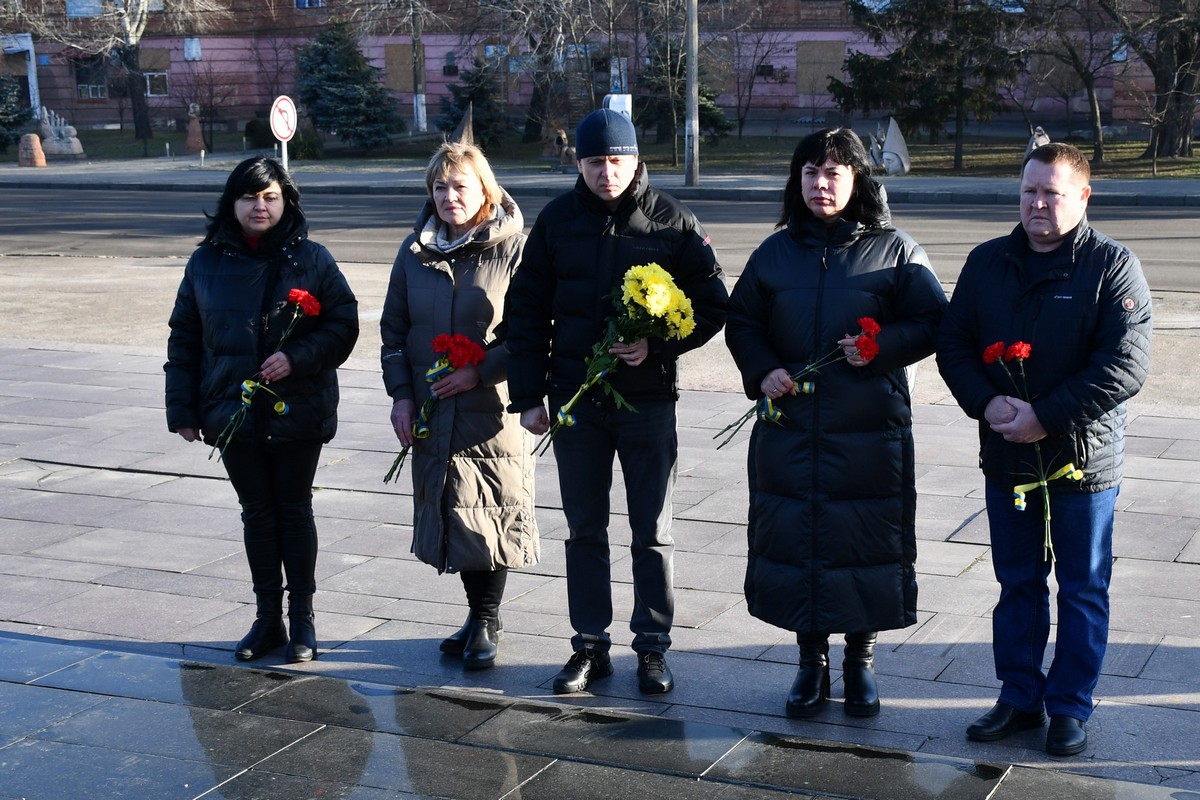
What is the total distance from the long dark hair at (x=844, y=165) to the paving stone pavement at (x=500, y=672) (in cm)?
162

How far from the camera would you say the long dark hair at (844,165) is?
14.4 feet

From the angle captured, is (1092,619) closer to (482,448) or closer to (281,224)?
(482,448)

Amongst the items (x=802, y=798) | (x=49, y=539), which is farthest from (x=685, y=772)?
(x=49, y=539)

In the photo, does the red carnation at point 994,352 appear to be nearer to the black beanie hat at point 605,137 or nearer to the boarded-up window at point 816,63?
the black beanie hat at point 605,137

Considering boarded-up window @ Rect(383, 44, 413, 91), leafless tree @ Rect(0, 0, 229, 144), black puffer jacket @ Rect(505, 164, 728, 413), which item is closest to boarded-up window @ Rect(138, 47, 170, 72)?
leafless tree @ Rect(0, 0, 229, 144)

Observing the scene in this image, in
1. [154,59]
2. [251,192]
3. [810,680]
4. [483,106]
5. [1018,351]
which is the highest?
[154,59]

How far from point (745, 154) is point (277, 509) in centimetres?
3318

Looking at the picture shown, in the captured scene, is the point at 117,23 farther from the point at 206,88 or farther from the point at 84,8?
the point at 206,88

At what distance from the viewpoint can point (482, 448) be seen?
5133 millimetres

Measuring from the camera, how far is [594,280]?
4652 mm

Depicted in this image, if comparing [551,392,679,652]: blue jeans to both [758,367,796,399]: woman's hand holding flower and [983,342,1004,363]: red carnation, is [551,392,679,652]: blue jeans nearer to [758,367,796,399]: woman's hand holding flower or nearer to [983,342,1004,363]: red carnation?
[758,367,796,399]: woman's hand holding flower

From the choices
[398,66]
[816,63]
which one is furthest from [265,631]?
[398,66]

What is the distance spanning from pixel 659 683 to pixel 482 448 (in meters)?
1.08

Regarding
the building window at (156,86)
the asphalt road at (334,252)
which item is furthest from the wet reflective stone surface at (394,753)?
the building window at (156,86)
